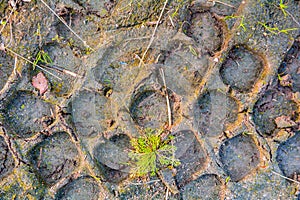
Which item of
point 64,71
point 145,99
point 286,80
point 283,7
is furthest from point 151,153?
point 283,7

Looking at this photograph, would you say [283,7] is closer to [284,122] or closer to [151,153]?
[284,122]

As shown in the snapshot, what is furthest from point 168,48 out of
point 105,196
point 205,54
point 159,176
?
point 105,196

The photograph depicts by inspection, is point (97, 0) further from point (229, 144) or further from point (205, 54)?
point (229, 144)

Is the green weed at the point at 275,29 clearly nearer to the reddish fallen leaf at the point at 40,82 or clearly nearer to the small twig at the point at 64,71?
the small twig at the point at 64,71

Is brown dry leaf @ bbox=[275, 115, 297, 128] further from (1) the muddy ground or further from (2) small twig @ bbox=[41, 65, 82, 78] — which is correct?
(2) small twig @ bbox=[41, 65, 82, 78]

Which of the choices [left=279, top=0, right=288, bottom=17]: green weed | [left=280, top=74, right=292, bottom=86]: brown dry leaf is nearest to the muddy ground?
[left=280, top=74, right=292, bottom=86]: brown dry leaf

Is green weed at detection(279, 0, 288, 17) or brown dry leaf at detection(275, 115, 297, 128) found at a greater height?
green weed at detection(279, 0, 288, 17)

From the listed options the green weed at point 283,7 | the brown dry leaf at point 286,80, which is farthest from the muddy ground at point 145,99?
the green weed at point 283,7
